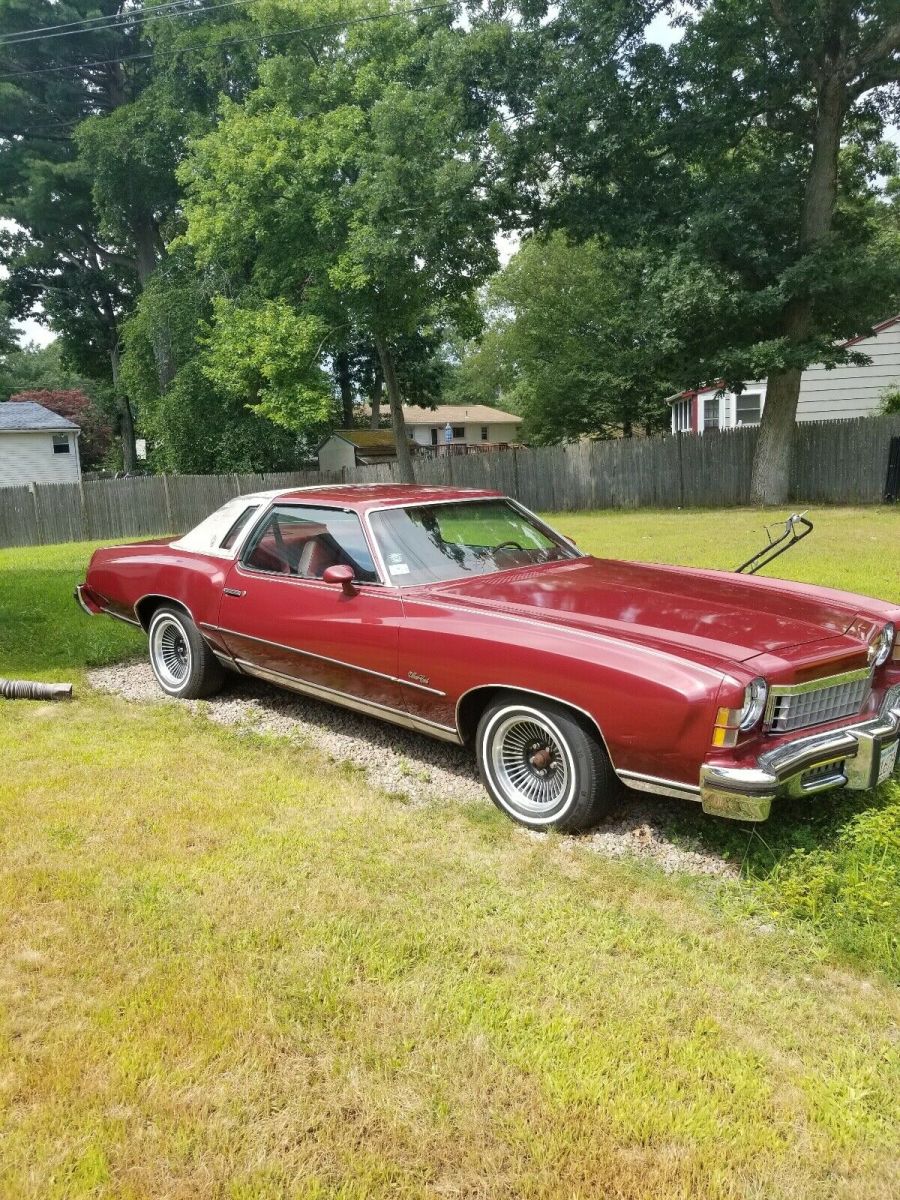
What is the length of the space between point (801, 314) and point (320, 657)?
17.6 m

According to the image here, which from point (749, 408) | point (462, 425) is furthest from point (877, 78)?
point (462, 425)

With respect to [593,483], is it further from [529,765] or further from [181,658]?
[529,765]

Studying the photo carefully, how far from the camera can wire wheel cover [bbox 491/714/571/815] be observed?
3820mm

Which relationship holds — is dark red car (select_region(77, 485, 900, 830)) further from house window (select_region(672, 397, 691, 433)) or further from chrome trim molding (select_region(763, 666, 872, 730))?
house window (select_region(672, 397, 691, 433))

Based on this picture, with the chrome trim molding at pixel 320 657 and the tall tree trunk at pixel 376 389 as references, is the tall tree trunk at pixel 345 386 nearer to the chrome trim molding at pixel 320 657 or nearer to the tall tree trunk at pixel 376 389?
the tall tree trunk at pixel 376 389

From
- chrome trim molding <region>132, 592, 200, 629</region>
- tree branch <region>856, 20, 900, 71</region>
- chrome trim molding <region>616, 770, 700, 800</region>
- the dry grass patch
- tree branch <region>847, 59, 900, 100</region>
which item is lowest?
the dry grass patch

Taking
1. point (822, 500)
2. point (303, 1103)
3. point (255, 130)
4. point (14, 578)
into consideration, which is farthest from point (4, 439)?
point (303, 1103)

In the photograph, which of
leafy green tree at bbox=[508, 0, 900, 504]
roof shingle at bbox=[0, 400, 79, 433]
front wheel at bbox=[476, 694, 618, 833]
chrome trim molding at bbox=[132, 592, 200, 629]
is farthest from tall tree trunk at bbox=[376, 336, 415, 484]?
front wheel at bbox=[476, 694, 618, 833]

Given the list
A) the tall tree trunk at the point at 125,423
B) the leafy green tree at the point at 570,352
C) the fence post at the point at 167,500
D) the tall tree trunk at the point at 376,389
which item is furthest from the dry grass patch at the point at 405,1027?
the tall tree trunk at the point at 376,389

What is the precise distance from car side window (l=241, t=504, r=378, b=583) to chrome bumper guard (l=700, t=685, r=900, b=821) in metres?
2.15

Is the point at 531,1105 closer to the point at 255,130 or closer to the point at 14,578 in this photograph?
the point at 14,578

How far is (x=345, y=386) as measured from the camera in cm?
5119

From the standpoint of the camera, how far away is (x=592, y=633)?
3.62 m

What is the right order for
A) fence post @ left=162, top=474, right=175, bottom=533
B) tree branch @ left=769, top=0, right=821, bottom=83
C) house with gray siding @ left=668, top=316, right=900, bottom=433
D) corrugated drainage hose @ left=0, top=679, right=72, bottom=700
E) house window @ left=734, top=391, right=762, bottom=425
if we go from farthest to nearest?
1. house window @ left=734, top=391, right=762, bottom=425
2. fence post @ left=162, top=474, right=175, bottom=533
3. house with gray siding @ left=668, top=316, right=900, bottom=433
4. tree branch @ left=769, top=0, right=821, bottom=83
5. corrugated drainage hose @ left=0, top=679, right=72, bottom=700
